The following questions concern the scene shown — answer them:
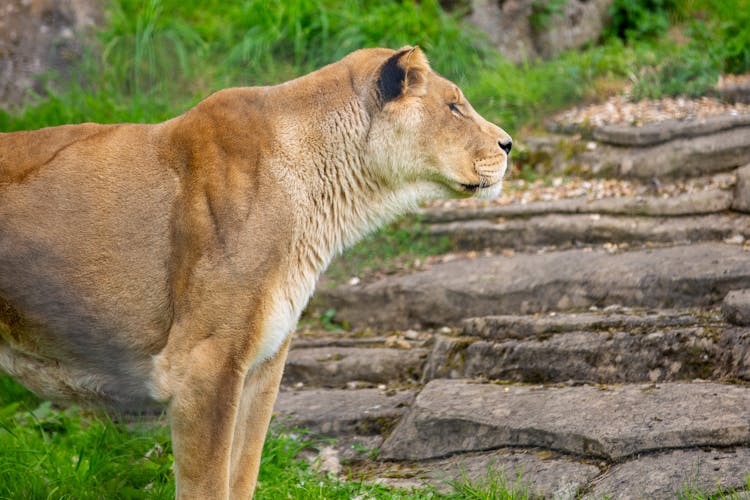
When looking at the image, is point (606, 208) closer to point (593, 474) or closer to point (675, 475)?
point (593, 474)

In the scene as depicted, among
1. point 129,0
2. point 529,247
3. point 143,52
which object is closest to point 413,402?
point 529,247

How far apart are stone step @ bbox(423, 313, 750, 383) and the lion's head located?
4.10ft

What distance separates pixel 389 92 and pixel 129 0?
237 inches

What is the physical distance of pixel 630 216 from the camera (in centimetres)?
689

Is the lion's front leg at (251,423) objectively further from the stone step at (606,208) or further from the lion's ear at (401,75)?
the stone step at (606,208)

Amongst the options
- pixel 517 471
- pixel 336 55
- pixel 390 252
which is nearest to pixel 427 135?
pixel 517 471

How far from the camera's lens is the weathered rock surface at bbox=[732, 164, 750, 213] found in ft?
20.9

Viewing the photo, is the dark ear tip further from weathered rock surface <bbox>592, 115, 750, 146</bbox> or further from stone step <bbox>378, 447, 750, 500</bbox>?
weathered rock surface <bbox>592, 115, 750, 146</bbox>

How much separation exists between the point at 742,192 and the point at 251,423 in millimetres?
3884

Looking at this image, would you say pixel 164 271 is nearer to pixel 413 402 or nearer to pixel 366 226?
pixel 366 226

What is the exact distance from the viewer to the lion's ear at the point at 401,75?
4.02 metres

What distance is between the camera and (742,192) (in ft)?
21.0

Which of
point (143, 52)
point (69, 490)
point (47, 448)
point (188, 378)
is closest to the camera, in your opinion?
point (188, 378)

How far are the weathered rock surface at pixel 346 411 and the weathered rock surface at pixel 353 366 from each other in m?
0.21
